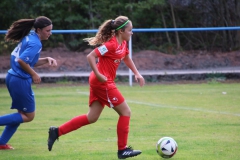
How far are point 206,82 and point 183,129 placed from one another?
956cm

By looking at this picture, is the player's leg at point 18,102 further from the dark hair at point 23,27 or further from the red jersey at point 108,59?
the red jersey at point 108,59

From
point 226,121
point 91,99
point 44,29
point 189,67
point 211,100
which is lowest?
point 189,67

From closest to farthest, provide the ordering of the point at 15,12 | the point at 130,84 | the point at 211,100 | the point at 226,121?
the point at 226,121, the point at 211,100, the point at 130,84, the point at 15,12

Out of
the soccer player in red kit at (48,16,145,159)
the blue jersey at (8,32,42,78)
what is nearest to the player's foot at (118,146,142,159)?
the soccer player in red kit at (48,16,145,159)

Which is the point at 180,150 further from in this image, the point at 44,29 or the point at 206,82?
the point at 206,82

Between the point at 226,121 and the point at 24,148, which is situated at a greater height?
the point at 24,148

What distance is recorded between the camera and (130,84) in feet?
57.1

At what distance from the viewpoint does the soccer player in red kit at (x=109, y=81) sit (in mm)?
6605

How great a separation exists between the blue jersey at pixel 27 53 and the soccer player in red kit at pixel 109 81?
789mm

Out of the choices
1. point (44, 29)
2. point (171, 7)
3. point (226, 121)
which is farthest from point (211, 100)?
point (171, 7)

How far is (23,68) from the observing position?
686 centimetres


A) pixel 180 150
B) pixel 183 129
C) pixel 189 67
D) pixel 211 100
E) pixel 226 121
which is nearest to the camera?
pixel 180 150

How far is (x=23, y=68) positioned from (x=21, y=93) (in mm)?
399

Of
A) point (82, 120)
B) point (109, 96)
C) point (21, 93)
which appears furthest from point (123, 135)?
point (21, 93)
